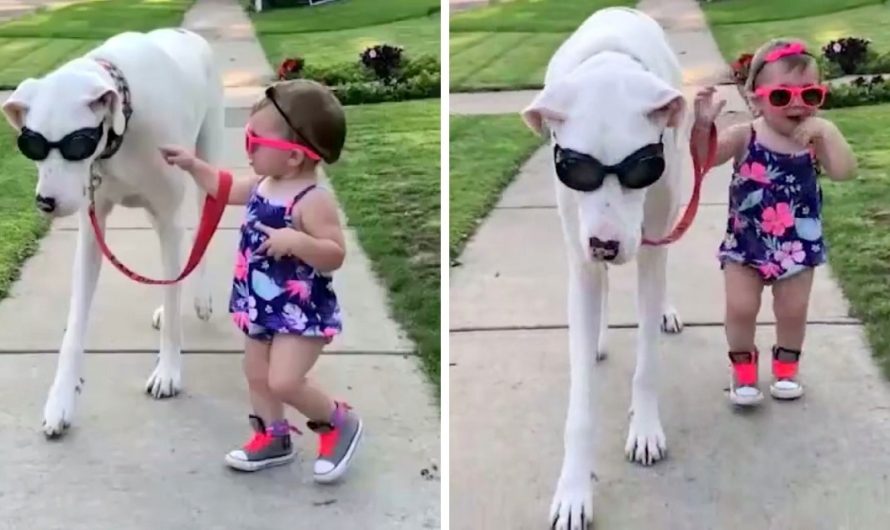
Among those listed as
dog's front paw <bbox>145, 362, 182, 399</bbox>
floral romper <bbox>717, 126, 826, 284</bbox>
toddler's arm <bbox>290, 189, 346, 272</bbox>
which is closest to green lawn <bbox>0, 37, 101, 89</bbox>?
dog's front paw <bbox>145, 362, 182, 399</bbox>

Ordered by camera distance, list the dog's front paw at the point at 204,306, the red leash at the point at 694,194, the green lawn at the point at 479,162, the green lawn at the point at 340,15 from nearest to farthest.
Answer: the red leash at the point at 694,194
the dog's front paw at the point at 204,306
the green lawn at the point at 479,162
the green lawn at the point at 340,15

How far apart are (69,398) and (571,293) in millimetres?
1544

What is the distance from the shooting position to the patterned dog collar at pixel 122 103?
319 cm

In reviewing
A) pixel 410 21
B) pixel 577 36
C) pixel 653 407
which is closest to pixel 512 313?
pixel 653 407

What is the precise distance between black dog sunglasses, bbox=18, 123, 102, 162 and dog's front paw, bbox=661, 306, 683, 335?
1973 millimetres

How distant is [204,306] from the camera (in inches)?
166

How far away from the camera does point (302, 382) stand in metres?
3.21

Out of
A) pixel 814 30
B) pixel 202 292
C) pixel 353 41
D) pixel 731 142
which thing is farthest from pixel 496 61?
pixel 731 142

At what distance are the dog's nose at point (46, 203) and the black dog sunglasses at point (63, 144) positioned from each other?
0.34ft

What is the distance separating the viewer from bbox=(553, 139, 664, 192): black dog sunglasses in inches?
96.2

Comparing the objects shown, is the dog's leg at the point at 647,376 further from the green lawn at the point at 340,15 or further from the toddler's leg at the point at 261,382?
the green lawn at the point at 340,15

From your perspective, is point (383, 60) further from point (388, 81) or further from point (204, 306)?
point (204, 306)

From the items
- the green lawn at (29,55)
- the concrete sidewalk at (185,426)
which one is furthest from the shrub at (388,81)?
the concrete sidewalk at (185,426)

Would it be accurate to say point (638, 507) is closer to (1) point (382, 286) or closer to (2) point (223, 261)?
(1) point (382, 286)
